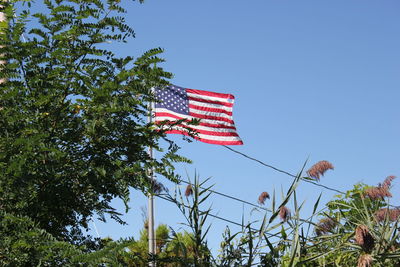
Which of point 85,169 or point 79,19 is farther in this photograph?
point 79,19

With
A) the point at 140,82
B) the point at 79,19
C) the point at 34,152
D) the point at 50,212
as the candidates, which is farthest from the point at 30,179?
the point at 79,19

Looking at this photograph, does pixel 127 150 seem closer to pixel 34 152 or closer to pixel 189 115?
pixel 34 152

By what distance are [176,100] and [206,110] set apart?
1.22m

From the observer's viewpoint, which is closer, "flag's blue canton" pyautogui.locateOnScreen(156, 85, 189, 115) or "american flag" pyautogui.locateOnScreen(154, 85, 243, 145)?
"flag's blue canton" pyautogui.locateOnScreen(156, 85, 189, 115)

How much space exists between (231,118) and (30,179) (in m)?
12.5

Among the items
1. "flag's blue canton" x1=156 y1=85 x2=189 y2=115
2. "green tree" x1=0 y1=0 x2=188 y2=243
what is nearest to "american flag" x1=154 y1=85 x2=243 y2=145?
"flag's blue canton" x1=156 y1=85 x2=189 y2=115

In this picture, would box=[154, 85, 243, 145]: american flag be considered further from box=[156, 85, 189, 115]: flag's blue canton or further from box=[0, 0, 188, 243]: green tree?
box=[0, 0, 188, 243]: green tree

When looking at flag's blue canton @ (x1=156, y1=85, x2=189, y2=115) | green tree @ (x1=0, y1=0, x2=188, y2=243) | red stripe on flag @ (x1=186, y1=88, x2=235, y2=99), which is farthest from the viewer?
red stripe on flag @ (x1=186, y1=88, x2=235, y2=99)

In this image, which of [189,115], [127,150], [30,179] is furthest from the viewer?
[189,115]

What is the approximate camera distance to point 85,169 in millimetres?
6066

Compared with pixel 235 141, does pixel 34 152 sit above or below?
below

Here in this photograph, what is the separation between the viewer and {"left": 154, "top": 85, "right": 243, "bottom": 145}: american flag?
16500 mm

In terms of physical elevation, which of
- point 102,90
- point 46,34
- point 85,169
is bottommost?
point 85,169

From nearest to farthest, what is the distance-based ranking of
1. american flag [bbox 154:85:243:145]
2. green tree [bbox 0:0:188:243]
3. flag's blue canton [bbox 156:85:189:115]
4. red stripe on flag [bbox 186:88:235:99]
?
1. green tree [bbox 0:0:188:243]
2. flag's blue canton [bbox 156:85:189:115]
3. american flag [bbox 154:85:243:145]
4. red stripe on flag [bbox 186:88:235:99]
